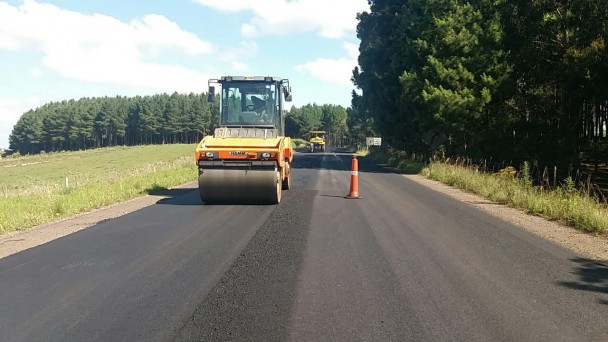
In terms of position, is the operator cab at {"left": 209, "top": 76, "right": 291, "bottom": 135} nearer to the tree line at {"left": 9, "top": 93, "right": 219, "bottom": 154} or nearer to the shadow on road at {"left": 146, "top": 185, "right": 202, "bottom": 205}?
the shadow on road at {"left": 146, "top": 185, "right": 202, "bottom": 205}

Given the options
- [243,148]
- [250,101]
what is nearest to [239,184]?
[243,148]

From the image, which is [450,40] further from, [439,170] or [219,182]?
[219,182]

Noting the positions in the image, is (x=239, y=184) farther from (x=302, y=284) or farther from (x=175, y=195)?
(x=302, y=284)

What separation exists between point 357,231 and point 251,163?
3.89 metres

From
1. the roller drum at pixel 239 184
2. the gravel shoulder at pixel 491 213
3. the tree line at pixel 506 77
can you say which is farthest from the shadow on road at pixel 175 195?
the tree line at pixel 506 77

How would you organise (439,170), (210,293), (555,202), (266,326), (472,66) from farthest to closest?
(472,66)
(439,170)
(555,202)
(210,293)
(266,326)

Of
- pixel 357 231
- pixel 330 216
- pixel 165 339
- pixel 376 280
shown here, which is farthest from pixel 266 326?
pixel 330 216

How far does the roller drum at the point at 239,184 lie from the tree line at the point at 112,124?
125 metres

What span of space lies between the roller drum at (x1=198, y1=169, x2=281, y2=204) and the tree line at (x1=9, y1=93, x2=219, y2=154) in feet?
410

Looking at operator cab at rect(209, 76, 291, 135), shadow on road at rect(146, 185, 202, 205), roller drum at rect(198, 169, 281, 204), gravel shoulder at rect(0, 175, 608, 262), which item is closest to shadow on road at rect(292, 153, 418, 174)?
shadow on road at rect(146, 185, 202, 205)

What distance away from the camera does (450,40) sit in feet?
75.4

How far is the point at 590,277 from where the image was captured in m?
5.73

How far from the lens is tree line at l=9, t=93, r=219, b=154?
13612cm

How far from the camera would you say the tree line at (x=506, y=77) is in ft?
58.5
